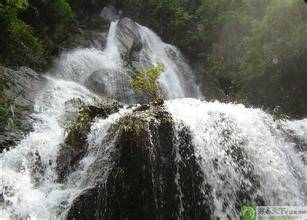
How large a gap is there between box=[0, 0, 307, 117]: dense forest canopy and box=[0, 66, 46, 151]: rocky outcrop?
0.95 metres

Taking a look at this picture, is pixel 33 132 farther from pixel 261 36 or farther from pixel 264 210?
pixel 261 36

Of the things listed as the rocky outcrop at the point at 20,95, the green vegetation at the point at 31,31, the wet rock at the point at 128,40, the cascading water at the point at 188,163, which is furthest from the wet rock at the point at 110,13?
the cascading water at the point at 188,163

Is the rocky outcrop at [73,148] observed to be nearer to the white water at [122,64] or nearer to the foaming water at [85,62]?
the white water at [122,64]

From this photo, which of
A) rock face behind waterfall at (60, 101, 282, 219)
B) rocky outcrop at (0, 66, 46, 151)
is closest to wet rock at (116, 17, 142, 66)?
rocky outcrop at (0, 66, 46, 151)

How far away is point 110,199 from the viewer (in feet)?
18.1

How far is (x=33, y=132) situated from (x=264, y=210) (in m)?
4.80

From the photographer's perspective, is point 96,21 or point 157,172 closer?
point 157,172

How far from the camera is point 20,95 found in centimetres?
827

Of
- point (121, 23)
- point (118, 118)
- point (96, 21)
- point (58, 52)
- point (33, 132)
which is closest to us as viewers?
point (118, 118)

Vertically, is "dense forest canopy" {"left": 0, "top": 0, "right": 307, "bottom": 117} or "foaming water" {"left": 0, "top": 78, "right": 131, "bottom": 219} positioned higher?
"dense forest canopy" {"left": 0, "top": 0, "right": 307, "bottom": 117}

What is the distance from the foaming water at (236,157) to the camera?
237 inches

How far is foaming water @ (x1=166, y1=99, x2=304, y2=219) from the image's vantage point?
237 inches

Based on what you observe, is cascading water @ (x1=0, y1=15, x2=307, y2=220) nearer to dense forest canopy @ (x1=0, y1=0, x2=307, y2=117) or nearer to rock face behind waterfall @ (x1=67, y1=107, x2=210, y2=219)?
rock face behind waterfall @ (x1=67, y1=107, x2=210, y2=219)

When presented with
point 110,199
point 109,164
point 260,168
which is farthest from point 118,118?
point 260,168
